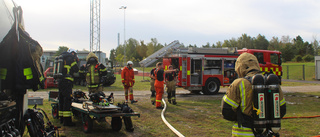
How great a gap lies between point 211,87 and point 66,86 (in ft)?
30.5

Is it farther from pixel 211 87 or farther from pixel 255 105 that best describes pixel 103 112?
pixel 211 87

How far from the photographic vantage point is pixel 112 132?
5961 mm

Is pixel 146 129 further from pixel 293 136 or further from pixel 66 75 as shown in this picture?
pixel 293 136

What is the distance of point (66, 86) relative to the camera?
6242 mm

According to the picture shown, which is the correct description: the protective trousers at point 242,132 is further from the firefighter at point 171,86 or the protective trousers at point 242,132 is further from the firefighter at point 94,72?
the firefighter at point 171,86

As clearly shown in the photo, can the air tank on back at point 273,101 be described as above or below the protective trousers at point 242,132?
above

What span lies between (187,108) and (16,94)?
271 inches

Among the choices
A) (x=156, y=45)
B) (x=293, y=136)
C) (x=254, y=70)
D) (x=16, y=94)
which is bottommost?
(x=293, y=136)

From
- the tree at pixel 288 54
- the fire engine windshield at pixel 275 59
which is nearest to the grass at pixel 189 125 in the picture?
the fire engine windshield at pixel 275 59

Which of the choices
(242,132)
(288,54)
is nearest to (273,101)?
(242,132)

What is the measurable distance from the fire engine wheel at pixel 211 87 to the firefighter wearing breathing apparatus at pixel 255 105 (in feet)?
34.5

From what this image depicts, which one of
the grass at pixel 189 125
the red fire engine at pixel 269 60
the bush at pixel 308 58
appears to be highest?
the bush at pixel 308 58

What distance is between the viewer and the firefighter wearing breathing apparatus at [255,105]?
9.82 feet

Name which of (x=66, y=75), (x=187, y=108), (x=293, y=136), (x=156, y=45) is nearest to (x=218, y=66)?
(x=187, y=108)
